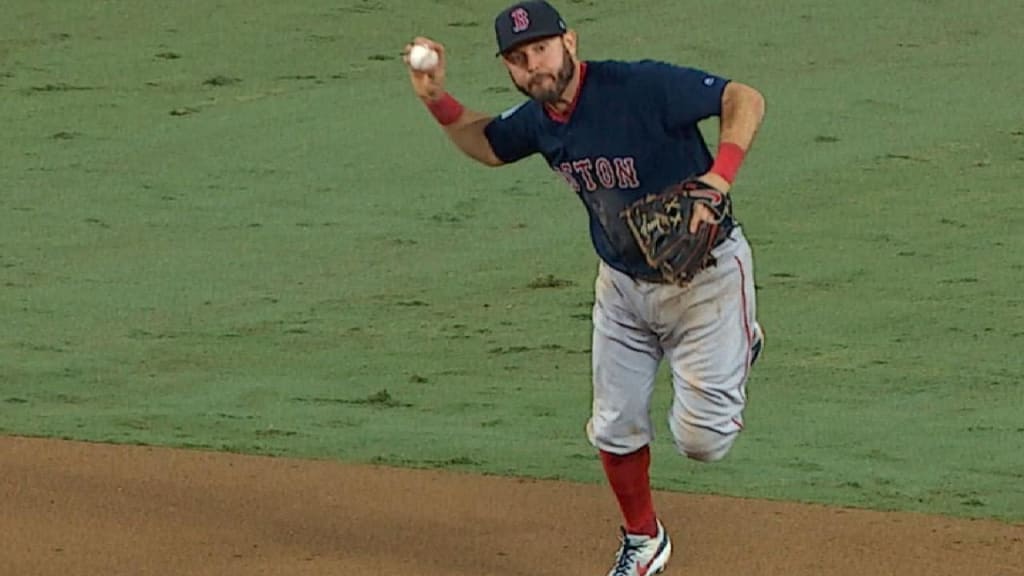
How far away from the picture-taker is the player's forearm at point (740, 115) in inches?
179

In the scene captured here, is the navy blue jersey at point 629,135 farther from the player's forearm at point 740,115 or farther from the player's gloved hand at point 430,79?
the player's gloved hand at point 430,79

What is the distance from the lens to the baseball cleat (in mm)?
5016

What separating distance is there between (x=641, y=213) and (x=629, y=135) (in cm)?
19

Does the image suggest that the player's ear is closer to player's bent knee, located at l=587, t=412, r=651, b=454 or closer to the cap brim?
the cap brim

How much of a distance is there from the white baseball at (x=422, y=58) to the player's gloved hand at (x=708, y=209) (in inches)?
32.3

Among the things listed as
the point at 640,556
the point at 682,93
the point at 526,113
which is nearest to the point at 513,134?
the point at 526,113

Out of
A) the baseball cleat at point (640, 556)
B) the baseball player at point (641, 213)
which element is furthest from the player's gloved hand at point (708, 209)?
the baseball cleat at point (640, 556)

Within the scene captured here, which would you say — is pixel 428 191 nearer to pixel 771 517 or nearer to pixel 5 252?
pixel 5 252

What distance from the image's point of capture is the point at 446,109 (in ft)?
16.5

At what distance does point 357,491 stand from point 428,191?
14.1ft

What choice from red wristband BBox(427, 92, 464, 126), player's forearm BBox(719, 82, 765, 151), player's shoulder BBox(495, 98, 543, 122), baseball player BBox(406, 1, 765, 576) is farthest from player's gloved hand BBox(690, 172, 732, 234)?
red wristband BBox(427, 92, 464, 126)

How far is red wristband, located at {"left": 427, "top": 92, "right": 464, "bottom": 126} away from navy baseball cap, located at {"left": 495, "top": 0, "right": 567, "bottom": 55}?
46 centimetres

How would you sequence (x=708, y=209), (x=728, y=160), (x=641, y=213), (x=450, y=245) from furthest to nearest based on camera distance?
(x=450, y=245) < (x=641, y=213) < (x=728, y=160) < (x=708, y=209)

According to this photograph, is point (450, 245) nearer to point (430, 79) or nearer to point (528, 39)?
point (430, 79)
